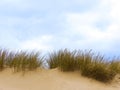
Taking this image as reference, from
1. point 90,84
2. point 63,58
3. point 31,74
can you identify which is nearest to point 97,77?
point 90,84

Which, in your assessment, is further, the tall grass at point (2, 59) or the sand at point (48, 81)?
the tall grass at point (2, 59)

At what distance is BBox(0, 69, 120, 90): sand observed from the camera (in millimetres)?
9984

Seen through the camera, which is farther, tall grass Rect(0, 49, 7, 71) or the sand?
tall grass Rect(0, 49, 7, 71)

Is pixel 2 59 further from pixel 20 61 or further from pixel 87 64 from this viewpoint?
pixel 87 64

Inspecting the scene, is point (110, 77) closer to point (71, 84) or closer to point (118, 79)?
point (118, 79)

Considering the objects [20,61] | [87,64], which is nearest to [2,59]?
[20,61]

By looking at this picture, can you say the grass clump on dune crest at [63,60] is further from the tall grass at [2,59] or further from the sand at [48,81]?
the tall grass at [2,59]

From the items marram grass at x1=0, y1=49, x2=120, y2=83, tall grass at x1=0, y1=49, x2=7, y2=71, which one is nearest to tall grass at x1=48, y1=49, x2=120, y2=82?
marram grass at x1=0, y1=49, x2=120, y2=83

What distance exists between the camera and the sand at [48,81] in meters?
9.98

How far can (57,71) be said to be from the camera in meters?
10.8

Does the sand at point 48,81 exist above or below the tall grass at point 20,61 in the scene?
below

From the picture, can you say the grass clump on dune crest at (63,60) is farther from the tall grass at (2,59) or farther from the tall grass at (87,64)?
the tall grass at (2,59)

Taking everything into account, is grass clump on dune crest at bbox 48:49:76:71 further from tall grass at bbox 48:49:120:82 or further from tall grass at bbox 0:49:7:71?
tall grass at bbox 0:49:7:71

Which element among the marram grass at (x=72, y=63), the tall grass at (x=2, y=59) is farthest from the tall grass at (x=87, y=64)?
the tall grass at (x=2, y=59)
